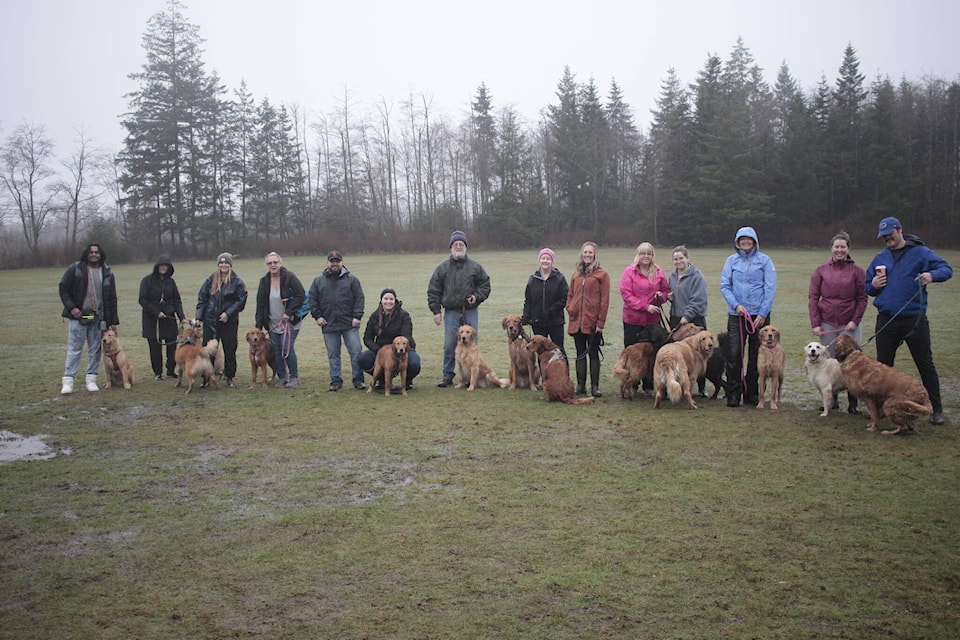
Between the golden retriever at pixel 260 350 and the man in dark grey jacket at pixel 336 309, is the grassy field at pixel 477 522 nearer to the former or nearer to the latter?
A: the man in dark grey jacket at pixel 336 309

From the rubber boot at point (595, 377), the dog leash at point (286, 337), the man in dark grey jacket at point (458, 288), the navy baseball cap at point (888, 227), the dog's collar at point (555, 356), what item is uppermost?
the navy baseball cap at point (888, 227)

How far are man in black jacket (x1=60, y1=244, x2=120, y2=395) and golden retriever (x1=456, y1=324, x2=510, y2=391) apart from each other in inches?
181

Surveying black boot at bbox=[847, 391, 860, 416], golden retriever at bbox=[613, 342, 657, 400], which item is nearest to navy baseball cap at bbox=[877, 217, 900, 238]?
black boot at bbox=[847, 391, 860, 416]

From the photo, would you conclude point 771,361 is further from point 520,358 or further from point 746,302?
point 520,358

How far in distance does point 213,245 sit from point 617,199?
32803 millimetres

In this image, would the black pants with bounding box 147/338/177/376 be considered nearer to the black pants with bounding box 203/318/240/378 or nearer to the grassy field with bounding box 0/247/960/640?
the black pants with bounding box 203/318/240/378

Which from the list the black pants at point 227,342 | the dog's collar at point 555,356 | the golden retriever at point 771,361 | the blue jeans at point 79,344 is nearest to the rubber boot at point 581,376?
the dog's collar at point 555,356

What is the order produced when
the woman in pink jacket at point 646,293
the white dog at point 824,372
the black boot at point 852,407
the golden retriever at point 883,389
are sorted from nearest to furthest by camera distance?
1. the golden retriever at point 883,389
2. the white dog at point 824,372
3. the black boot at point 852,407
4. the woman in pink jacket at point 646,293

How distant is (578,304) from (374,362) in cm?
282

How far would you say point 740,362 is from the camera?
25.2 ft

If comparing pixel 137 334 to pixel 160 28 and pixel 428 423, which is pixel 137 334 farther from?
pixel 160 28

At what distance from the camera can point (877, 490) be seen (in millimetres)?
4977

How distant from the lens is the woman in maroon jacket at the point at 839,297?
23.5ft

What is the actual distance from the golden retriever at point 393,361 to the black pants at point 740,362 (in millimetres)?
3893
